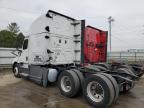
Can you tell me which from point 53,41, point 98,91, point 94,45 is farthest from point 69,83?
point 94,45

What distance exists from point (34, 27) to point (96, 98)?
5160mm

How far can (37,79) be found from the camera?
9.16 meters

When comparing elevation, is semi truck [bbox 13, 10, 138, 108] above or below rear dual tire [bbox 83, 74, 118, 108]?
above

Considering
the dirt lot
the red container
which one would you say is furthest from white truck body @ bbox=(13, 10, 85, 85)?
the dirt lot

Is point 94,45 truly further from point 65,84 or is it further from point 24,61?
point 65,84

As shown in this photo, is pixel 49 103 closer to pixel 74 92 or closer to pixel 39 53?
pixel 74 92

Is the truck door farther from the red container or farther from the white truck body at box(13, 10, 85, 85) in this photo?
the red container

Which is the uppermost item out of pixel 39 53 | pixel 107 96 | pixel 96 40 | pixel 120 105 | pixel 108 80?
pixel 96 40

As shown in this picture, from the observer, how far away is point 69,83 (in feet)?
23.6

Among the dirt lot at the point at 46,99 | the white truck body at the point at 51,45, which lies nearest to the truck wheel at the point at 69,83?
the dirt lot at the point at 46,99

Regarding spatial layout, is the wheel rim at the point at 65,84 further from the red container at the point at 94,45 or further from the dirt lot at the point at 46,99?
the red container at the point at 94,45

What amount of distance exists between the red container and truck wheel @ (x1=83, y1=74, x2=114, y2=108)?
13.9ft

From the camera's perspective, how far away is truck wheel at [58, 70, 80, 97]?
675 centimetres

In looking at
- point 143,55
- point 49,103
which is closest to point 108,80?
point 49,103
